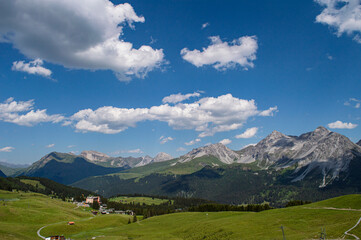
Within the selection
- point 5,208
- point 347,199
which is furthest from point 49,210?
point 347,199

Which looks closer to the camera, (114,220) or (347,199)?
(347,199)

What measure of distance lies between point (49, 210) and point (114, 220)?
1785 inches

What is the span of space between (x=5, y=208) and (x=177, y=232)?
102847 millimetres

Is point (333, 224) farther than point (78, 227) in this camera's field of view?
No

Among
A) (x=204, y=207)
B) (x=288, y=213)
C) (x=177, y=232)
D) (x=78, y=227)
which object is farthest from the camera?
(x=204, y=207)

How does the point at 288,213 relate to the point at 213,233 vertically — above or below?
above

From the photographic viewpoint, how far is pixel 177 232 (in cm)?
9906

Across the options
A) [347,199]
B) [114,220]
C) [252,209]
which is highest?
[347,199]

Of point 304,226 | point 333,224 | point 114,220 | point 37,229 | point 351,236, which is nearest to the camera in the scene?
point 351,236

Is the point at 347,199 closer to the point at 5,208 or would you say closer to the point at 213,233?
the point at 213,233

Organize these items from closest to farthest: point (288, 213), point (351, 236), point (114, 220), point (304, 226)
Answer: point (351, 236) < point (304, 226) < point (288, 213) < point (114, 220)

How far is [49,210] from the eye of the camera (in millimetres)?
161125

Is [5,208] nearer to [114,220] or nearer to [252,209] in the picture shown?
[114,220]

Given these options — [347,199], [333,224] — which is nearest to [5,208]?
[333,224]
